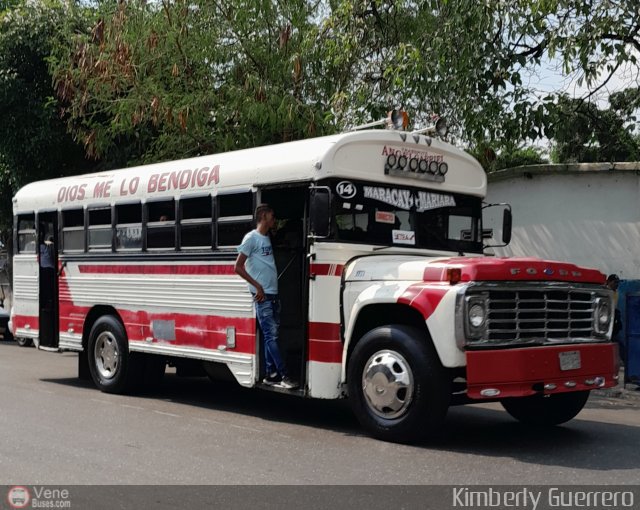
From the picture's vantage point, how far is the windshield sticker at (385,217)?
8.66 metres

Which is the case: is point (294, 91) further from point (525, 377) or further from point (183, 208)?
point (525, 377)

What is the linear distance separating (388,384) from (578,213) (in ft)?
31.5

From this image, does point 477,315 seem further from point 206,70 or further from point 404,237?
point 206,70

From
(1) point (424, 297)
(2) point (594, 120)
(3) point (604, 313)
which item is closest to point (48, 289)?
(1) point (424, 297)

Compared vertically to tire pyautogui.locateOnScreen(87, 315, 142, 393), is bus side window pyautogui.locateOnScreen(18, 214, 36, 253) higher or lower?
higher

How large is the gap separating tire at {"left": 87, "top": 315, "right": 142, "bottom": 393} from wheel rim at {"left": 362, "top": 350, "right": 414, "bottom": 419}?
4.03 meters

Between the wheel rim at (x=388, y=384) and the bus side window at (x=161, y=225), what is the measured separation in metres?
3.41

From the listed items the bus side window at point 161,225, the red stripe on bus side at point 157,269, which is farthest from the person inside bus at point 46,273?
the bus side window at point 161,225

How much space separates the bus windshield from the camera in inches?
333

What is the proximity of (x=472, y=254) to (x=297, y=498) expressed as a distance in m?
4.33

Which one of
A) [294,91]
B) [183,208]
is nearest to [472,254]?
[183,208]

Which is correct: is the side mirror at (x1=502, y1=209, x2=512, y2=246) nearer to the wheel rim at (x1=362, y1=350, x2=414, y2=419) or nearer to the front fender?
the front fender

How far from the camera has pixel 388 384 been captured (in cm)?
755

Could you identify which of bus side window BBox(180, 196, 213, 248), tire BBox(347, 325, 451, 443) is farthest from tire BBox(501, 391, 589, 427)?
bus side window BBox(180, 196, 213, 248)
